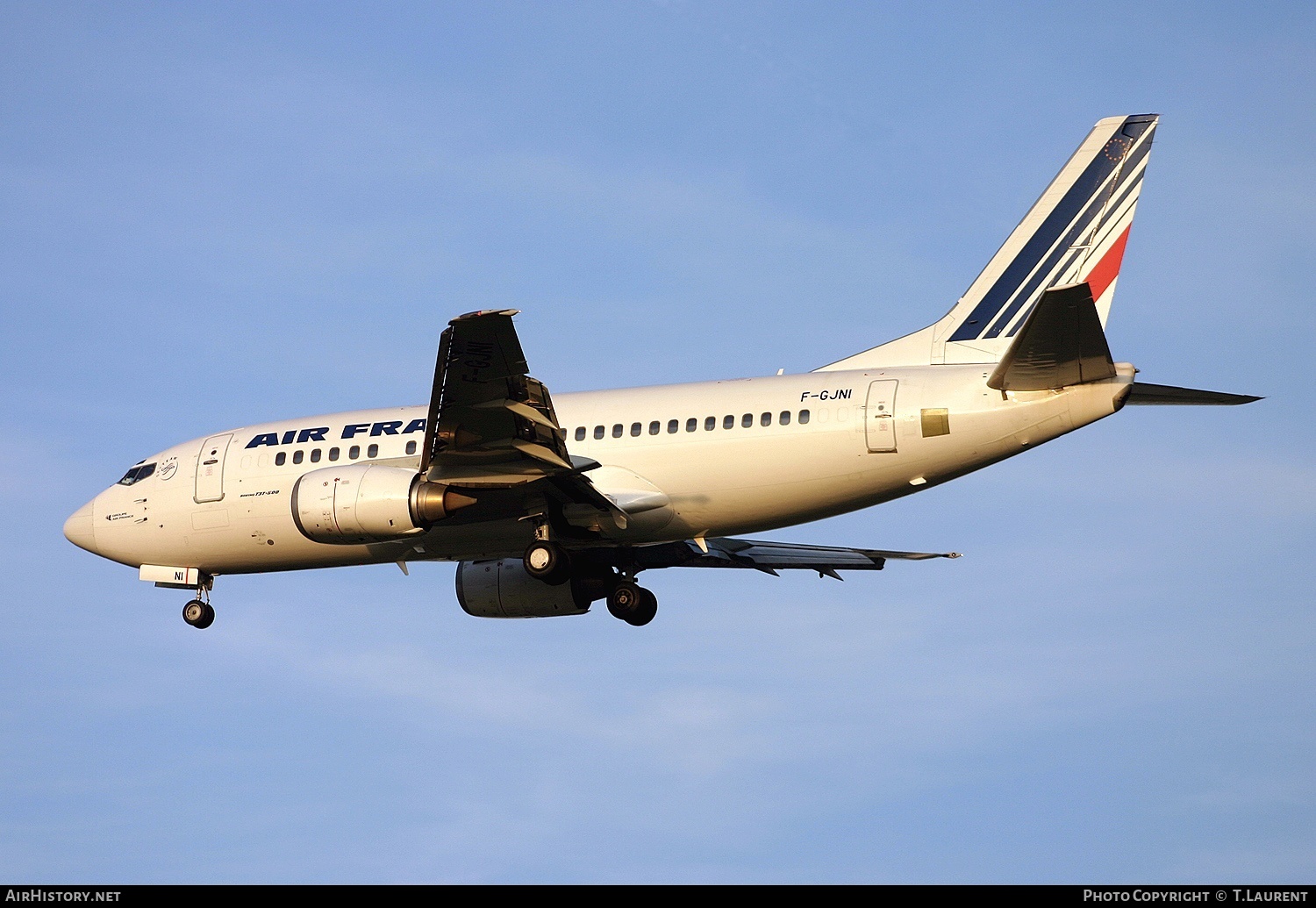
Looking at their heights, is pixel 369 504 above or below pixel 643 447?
below

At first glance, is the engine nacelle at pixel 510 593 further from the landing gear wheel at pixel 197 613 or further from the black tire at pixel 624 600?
the landing gear wheel at pixel 197 613

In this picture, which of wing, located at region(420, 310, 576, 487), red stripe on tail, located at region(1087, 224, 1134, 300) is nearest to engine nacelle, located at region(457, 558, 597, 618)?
wing, located at region(420, 310, 576, 487)

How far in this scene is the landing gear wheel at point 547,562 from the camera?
2861 centimetres

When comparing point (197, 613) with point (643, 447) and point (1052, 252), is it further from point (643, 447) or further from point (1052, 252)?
point (1052, 252)

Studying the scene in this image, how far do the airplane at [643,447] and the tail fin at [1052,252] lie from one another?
0.11ft

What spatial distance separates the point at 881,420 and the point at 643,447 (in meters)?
4.15

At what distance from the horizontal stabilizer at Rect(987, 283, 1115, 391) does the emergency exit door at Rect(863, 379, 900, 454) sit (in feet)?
5.38

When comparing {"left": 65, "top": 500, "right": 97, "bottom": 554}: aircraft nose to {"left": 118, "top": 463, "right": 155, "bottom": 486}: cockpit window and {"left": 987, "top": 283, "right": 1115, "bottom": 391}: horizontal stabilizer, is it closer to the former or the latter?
{"left": 118, "top": 463, "right": 155, "bottom": 486}: cockpit window

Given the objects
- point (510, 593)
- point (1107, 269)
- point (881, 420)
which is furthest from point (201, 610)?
point (1107, 269)

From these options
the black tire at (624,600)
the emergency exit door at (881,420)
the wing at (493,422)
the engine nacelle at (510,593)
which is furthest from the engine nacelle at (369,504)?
the emergency exit door at (881,420)

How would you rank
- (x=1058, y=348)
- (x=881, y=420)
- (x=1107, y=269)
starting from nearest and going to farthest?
1. (x=1058, y=348)
2. (x=881, y=420)
3. (x=1107, y=269)

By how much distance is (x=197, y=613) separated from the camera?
32.1 metres
